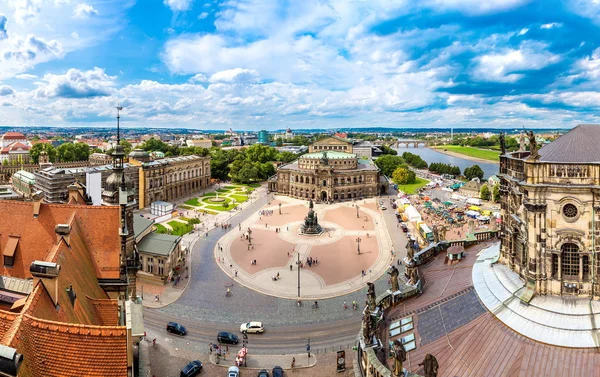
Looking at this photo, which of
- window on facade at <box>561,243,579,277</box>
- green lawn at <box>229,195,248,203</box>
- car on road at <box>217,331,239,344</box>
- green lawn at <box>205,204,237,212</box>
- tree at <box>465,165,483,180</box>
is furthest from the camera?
tree at <box>465,165,483,180</box>

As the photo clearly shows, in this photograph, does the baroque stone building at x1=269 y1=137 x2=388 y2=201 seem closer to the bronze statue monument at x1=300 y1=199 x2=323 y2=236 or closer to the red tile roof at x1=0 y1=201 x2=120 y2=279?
→ the bronze statue monument at x1=300 y1=199 x2=323 y2=236

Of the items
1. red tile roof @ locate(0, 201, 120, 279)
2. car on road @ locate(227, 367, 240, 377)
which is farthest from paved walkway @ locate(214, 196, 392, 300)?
red tile roof @ locate(0, 201, 120, 279)

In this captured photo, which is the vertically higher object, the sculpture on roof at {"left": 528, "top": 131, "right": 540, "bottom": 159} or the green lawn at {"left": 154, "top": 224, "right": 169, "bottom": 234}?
the sculpture on roof at {"left": 528, "top": 131, "right": 540, "bottom": 159}

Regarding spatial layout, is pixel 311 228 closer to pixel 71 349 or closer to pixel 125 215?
pixel 125 215

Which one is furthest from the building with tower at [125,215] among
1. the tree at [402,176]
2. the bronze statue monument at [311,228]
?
the tree at [402,176]

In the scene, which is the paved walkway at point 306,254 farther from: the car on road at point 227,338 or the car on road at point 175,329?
the car on road at point 175,329

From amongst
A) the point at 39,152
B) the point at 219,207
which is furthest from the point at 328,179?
the point at 39,152
